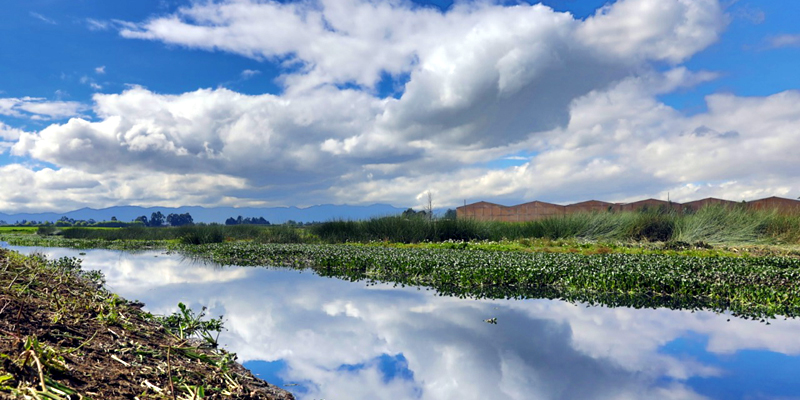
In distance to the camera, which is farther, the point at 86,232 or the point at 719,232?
the point at 86,232

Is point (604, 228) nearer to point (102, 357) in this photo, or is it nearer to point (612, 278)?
point (612, 278)

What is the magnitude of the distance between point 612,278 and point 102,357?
1024cm

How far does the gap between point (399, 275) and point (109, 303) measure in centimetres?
799

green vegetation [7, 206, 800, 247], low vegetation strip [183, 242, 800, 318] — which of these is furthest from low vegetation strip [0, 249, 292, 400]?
green vegetation [7, 206, 800, 247]

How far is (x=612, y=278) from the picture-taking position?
1056 cm

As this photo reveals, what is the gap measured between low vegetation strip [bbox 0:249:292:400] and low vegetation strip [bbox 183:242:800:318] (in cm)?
644

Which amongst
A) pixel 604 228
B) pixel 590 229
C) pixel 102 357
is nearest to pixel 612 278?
pixel 102 357

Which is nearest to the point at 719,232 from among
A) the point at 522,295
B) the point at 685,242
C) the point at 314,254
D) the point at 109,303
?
the point at 685,242

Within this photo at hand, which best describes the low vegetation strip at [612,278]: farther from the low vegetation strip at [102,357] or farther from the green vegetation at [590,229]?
the green vegetation at [590,229]

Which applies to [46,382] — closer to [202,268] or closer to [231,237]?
[202,268]

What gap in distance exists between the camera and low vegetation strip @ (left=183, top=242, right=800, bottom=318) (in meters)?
9.34

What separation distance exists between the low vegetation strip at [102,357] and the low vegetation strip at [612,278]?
644 cm

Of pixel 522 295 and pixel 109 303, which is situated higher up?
pixel 109 303

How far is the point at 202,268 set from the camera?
15.6 meters
